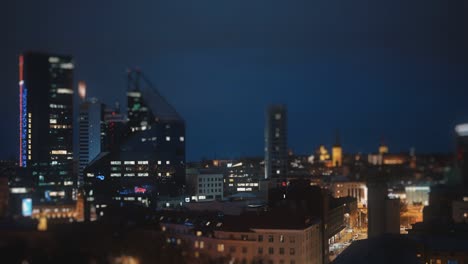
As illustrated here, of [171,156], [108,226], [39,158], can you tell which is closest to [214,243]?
[108,226]

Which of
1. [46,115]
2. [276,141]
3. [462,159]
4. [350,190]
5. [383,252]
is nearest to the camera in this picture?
[383,252]

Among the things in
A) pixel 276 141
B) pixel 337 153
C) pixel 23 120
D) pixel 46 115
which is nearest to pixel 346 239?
pixel 46 115

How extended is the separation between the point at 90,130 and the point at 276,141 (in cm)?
1853

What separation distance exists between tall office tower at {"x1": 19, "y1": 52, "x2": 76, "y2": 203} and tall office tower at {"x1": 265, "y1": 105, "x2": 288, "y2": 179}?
2238cm

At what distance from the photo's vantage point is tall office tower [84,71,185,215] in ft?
93.9

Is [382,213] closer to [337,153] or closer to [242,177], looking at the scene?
[242,177]

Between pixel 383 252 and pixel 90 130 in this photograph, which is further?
pixel 90 130

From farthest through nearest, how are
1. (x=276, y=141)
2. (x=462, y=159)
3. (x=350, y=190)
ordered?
(x=276, y=141)
(x=350, y=190)
(x=462, y=159)

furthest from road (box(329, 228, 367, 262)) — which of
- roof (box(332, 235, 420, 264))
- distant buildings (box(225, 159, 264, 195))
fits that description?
distant buildings (box(225, 159, 264, 195))

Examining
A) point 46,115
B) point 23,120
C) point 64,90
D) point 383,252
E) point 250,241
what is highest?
point 64,90

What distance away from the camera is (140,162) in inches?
1316

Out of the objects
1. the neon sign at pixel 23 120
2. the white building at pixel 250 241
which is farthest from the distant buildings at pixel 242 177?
the white building at pixel 250 241

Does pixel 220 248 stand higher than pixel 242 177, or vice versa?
pixel 242 177

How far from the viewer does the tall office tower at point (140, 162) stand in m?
28.6
